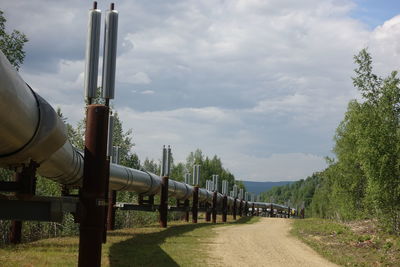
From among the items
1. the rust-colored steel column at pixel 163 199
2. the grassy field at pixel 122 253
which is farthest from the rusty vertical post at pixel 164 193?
the grassy field at pixel 122 253

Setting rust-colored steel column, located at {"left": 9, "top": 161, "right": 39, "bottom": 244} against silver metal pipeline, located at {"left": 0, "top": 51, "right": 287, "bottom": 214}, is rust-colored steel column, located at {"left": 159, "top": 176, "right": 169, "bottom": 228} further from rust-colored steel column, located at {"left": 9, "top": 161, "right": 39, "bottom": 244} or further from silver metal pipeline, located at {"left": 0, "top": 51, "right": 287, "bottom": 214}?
rust-colored steel column, located at {"left": 9, "top": 161, "right": 39, "bottom": 244}

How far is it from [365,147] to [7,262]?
A: 59.0 feet

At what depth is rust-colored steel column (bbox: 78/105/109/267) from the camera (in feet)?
32.8

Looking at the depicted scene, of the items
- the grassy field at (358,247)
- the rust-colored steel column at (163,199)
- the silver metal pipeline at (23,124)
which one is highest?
the silver metal pipeline at (23,124)

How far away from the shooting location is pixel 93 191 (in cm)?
1023

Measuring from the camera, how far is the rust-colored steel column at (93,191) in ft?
32.8

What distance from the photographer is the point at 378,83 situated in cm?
2744

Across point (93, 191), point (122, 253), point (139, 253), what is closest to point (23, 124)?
point (93, 191)

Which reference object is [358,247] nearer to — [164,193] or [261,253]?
[261,253]

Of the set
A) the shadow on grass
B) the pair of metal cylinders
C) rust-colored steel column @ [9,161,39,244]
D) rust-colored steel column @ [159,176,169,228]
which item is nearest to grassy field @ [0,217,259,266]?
the shadow on grass

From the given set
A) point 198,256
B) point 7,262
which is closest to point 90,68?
point 7,262

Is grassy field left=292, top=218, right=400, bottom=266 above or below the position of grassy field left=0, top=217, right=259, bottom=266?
below

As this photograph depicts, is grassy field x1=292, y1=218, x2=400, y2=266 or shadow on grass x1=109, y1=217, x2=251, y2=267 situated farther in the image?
grassy field x1=292, y1=218, x2=400, y2=266

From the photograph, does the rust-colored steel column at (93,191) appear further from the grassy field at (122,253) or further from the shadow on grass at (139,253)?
the shadow on grass at (139,253)
